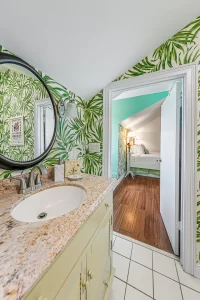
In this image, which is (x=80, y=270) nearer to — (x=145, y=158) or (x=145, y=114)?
(x=145, y=114)

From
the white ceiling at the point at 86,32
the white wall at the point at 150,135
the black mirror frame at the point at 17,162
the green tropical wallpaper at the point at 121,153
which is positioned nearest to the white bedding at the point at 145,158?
the green tropical wallpaper at the point at 121,153

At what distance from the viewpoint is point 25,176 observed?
0.86 m

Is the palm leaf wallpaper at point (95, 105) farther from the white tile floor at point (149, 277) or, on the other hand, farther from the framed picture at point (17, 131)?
the white tile floor at point (149, 277)

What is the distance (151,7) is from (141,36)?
18cm

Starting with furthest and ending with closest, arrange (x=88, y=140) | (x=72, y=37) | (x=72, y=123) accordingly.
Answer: (x=88, y=140), (x=72, y=123), (x=72, y=37)

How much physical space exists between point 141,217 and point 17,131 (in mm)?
2022

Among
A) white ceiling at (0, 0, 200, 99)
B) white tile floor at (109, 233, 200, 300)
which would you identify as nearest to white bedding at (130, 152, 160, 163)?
white tile floor at (109, 233, 200, 300)

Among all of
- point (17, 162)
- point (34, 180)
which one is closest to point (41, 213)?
point (34, 180)

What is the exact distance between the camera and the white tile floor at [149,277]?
0.98 meters

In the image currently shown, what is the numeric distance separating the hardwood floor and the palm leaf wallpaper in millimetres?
504

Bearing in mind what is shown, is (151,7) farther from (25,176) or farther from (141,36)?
(25,176)

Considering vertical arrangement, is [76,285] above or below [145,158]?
below

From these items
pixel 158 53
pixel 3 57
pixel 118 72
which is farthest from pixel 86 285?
pixel 158 53

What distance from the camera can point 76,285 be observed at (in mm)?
489
